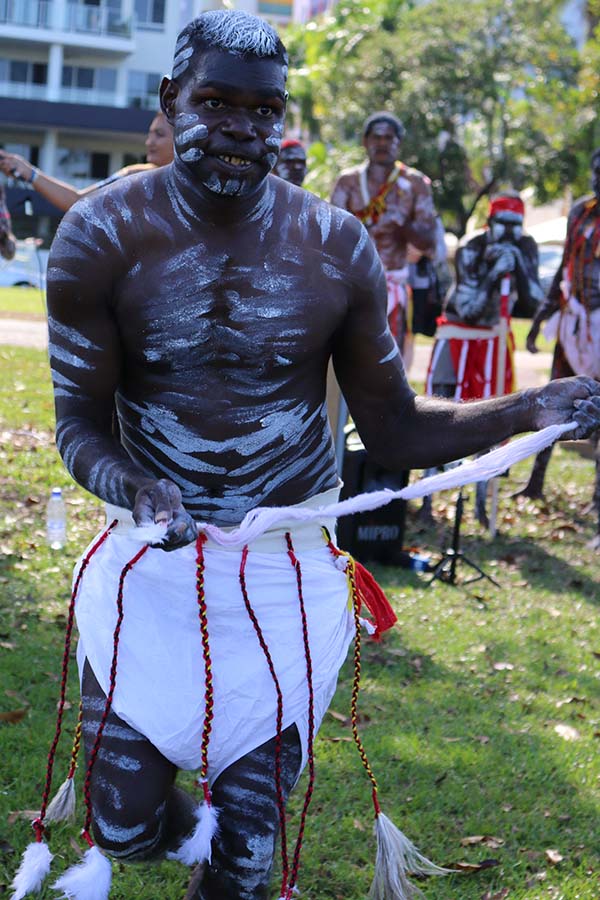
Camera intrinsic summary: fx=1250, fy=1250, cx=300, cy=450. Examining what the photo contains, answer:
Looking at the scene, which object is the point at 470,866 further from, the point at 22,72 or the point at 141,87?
the point at 22,72

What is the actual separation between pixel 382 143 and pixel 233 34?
218 inches

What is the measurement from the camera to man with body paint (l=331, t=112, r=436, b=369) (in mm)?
8031

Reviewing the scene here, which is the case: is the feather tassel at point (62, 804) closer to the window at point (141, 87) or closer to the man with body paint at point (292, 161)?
the man with body paint at point (292, 161)

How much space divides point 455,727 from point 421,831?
37.1 inches

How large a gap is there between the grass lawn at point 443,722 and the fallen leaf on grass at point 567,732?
16 millimetres

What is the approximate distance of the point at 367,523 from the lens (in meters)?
7.28

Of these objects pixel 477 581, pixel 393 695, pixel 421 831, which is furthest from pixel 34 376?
pixel 421 831

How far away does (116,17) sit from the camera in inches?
1902

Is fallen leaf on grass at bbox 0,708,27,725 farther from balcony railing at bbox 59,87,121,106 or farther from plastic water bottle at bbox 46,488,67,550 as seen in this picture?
balcony railing at bbox 59,87,121,106

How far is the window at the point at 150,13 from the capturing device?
49.1 metres

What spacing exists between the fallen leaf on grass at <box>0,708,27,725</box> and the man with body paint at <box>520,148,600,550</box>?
454 centimetres

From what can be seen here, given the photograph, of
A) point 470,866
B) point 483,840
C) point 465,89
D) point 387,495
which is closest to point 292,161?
point 483,840

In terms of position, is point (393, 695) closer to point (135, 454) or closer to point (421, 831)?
point (421, 831)

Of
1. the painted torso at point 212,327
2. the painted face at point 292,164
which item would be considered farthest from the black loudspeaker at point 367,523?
the painted torso at point 212,327
